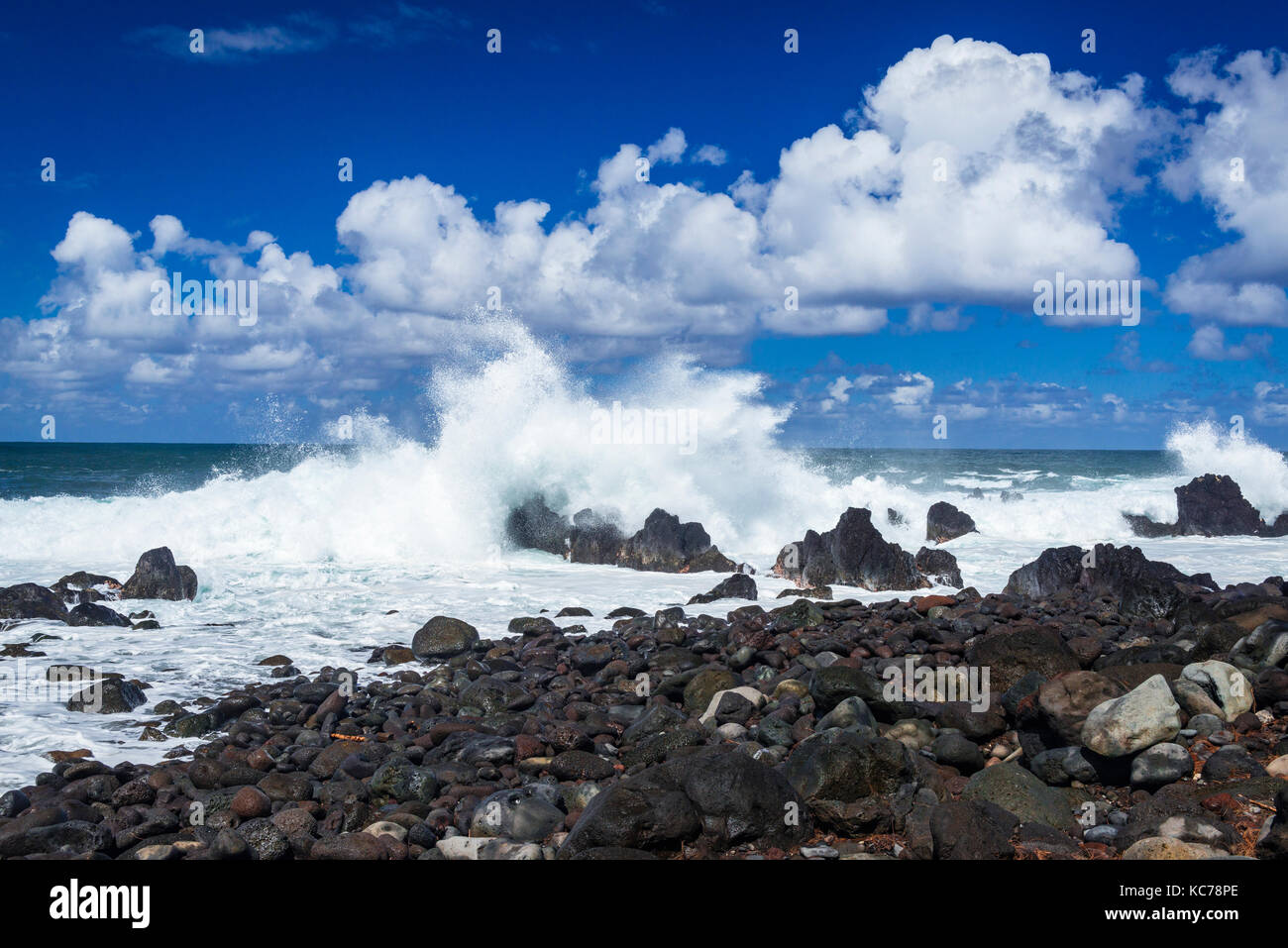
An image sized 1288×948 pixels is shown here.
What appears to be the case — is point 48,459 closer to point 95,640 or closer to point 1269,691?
point 95,640

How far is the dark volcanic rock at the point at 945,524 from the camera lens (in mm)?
23625

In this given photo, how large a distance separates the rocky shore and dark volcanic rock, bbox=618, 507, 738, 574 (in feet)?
25.7

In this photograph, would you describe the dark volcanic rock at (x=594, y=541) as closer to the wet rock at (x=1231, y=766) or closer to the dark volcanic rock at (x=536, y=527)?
the dark volcanic rock at (x=536, y=527)

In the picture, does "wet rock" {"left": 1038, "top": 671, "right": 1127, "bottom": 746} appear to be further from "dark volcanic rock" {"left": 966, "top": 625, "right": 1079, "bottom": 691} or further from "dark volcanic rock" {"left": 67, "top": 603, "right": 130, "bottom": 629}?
"dark volcanic rock" {"left": 67, "top": 603, "right": 130, "bottom": 629}

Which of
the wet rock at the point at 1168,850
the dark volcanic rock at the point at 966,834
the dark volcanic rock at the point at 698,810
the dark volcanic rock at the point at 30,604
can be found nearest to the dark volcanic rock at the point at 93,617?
the dark volcanic rock at the point at 30,604

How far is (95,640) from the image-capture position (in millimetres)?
11289

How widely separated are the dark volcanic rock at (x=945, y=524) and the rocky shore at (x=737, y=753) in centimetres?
1299

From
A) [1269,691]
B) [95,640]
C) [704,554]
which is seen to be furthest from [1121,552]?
[95,640]

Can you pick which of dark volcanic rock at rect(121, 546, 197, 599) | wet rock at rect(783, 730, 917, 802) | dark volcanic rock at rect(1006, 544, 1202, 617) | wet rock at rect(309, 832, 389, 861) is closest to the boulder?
wet rock at rect(783, 730, 917, 802)

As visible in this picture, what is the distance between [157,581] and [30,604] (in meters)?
2.20

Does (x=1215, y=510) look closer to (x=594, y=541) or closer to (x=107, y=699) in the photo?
(x=594, y=541)

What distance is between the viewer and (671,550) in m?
18.7

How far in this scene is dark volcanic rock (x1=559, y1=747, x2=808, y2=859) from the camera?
14.6ft
